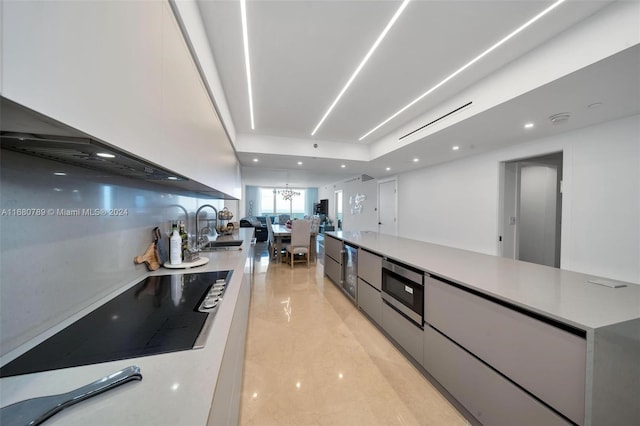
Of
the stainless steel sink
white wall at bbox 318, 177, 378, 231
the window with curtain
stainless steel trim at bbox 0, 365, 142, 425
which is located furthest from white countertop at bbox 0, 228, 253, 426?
the window with curtain

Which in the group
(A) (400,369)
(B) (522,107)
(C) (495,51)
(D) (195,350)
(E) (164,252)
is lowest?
(A) (400,369)

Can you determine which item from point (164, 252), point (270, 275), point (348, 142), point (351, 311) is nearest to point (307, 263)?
point (270, 275)

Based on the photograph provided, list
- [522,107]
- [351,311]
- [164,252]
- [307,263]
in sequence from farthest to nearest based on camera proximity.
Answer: [307,263] → [351,311] → [522,107] → [164,252]

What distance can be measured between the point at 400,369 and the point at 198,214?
2507 millimetres

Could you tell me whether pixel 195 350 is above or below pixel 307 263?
above

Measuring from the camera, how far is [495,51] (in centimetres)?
179

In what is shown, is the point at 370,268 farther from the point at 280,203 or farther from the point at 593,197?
the point at 280,203

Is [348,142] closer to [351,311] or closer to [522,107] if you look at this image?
[522,107]

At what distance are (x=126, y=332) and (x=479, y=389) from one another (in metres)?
1.76

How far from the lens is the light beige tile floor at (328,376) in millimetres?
1369

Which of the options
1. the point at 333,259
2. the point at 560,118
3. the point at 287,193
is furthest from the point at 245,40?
the point at 287,193

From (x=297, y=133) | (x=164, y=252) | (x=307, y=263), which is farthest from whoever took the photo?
(x=307, y=263)

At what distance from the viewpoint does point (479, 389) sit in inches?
48.4

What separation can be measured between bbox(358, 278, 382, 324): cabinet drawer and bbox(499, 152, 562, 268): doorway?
247cm
